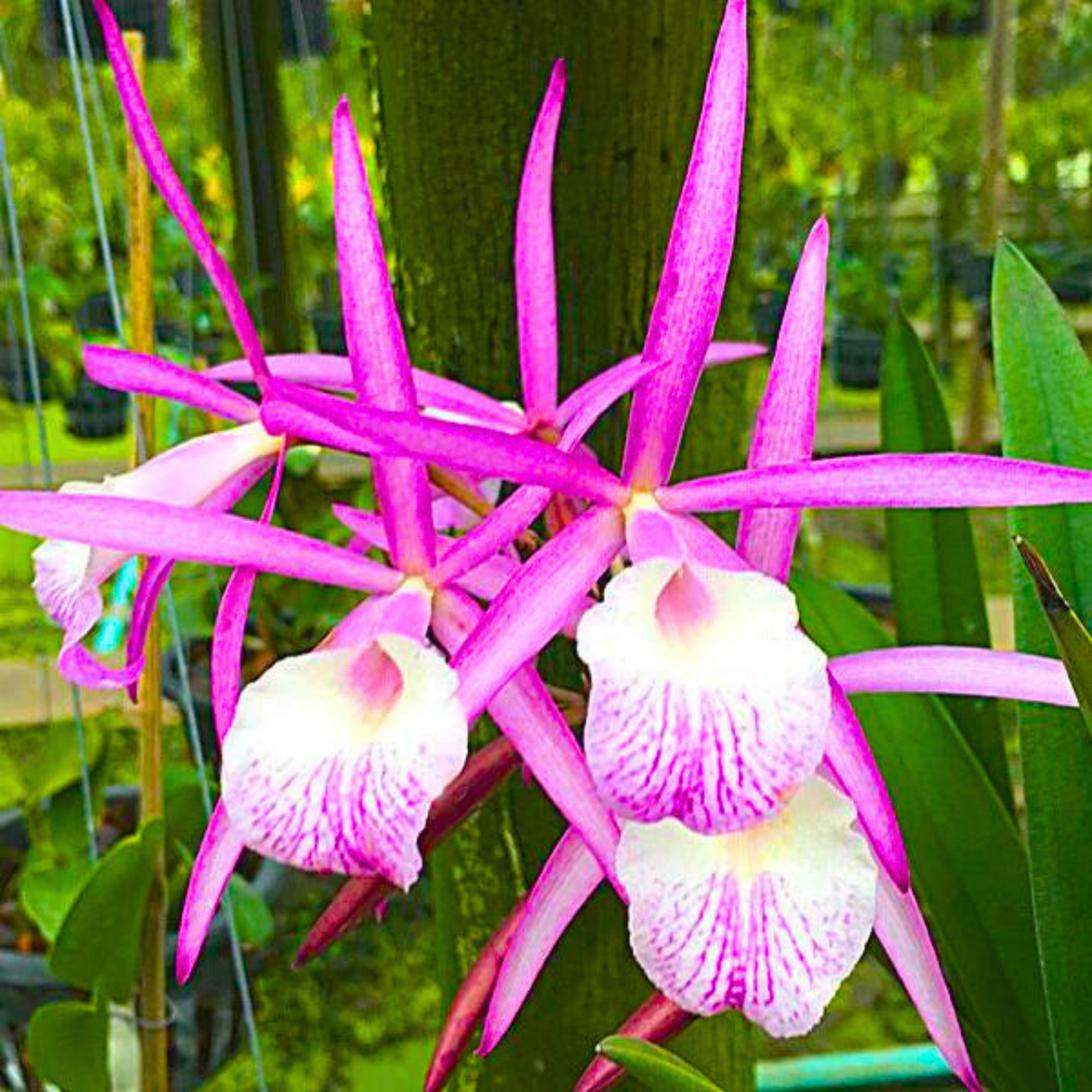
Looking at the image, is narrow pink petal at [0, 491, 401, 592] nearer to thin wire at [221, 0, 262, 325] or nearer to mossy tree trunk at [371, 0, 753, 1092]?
mossy tree trunk at [371, 0, 753, 1092]

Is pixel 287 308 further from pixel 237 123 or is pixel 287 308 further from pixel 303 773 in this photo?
pixel 303 773

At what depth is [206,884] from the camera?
472mm

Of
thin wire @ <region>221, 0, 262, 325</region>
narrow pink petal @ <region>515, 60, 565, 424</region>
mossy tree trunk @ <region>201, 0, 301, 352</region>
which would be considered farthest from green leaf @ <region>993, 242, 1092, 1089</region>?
mossy tree trunk @ <region>201, 0, 301, 352</region>

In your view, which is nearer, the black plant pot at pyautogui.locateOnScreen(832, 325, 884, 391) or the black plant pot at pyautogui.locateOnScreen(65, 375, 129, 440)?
the black plant pot at pyautogui.locateOnScreen(65, 375, 129, 440)

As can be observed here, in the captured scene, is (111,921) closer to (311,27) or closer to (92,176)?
(92,176)

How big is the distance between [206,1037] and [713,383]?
2.79 ft

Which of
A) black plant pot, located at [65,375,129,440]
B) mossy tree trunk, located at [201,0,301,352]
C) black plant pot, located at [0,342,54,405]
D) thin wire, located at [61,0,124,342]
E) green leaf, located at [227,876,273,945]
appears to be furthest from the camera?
black plant pot, located at [65,375,129,440]

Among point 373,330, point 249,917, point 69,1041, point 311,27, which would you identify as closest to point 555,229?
point 373,330

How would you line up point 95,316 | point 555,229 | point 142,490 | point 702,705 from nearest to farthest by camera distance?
1. point 702,705
2. point 142,490
3. point 555,229
4. point 95,316

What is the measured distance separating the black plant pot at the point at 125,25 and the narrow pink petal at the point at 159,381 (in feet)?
5.13

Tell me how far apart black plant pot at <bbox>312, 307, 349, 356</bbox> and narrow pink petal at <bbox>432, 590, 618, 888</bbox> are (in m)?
2.88

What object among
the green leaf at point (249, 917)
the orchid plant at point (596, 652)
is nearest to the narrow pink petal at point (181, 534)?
the orchid plant at point (596, 652)

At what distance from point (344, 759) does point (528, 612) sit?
7 centimetres

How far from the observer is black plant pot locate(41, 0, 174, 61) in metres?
2.05
